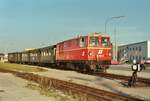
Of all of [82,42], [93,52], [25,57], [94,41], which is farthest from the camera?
[25,57]

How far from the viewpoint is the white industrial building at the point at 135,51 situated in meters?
106

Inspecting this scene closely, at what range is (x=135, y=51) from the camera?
11738 cm

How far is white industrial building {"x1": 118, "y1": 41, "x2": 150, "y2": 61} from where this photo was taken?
349ft

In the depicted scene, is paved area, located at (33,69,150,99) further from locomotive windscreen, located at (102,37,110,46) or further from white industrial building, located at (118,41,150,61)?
white industrial building, located at (118,41,150,61)

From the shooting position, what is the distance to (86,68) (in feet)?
108

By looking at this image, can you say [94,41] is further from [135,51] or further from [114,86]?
[135,51]

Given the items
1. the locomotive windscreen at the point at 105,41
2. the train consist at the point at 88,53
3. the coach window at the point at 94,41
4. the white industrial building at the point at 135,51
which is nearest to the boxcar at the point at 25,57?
the train consist at the point at 88,53

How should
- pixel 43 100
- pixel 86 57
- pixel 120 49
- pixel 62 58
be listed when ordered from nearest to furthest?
pixel 43 100 → pixel 86 57 → pixel 62 58 → pixel 120 49

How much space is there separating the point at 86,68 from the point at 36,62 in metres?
30.7

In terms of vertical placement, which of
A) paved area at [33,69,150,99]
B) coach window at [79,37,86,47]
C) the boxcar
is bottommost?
paved area at [33,69,150,99]

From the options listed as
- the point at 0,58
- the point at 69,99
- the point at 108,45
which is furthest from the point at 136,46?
the point at 69,99

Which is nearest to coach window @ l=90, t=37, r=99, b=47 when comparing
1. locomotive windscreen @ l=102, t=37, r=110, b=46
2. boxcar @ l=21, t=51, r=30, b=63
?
locomotive windscreen @ l=102, t=37, r=110, b=46

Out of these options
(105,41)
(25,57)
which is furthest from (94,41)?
(25,57)

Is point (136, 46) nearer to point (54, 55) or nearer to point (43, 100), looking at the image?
point (54, 55)
